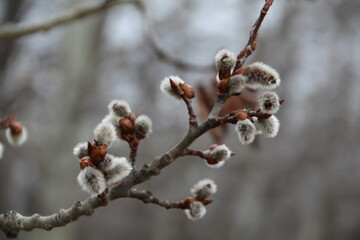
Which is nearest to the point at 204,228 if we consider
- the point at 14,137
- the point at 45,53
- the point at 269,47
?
the point at 269,47

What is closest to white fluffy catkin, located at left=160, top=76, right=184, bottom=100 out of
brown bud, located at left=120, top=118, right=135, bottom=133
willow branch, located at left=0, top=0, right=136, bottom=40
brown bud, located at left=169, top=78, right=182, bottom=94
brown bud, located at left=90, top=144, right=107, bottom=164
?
brown bud, located at left=169, top=78, right=182, bottom=94

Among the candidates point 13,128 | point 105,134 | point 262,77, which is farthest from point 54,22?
point 262,77

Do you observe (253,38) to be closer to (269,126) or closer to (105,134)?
(269,126)

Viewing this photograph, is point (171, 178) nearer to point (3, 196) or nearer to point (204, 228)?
point (204, 228)

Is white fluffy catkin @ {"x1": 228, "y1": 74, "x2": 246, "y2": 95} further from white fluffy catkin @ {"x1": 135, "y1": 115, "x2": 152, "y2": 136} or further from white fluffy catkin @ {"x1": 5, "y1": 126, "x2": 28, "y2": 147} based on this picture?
white fluffy catkin @ {"x1": 5, "y1": 126, "x2": 28, "y2": 147}

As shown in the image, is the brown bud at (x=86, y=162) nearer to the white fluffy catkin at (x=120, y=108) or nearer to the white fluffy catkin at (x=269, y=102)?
the white fluffy catkin at (x=120, y=108)
